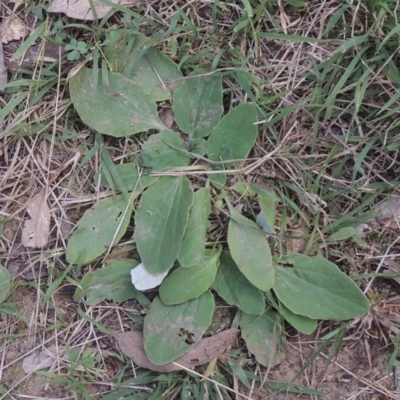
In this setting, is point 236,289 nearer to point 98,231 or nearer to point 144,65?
point 98,231

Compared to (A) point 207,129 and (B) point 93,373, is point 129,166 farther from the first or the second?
(B) point 93,373

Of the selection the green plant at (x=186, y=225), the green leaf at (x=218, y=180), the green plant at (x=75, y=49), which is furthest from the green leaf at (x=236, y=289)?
the green plant at (x=75, y=49)

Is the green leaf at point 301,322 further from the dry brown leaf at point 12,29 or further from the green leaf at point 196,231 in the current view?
the dry brown leaf at point 12,29

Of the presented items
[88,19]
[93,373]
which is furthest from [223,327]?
[88,19]

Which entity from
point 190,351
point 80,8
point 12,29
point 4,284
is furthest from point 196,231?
point 12,29

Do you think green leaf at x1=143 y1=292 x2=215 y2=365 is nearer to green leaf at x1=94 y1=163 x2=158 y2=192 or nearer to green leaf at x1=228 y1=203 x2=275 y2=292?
green leaf at x1=228 y1=203 x2=275 y2=292
